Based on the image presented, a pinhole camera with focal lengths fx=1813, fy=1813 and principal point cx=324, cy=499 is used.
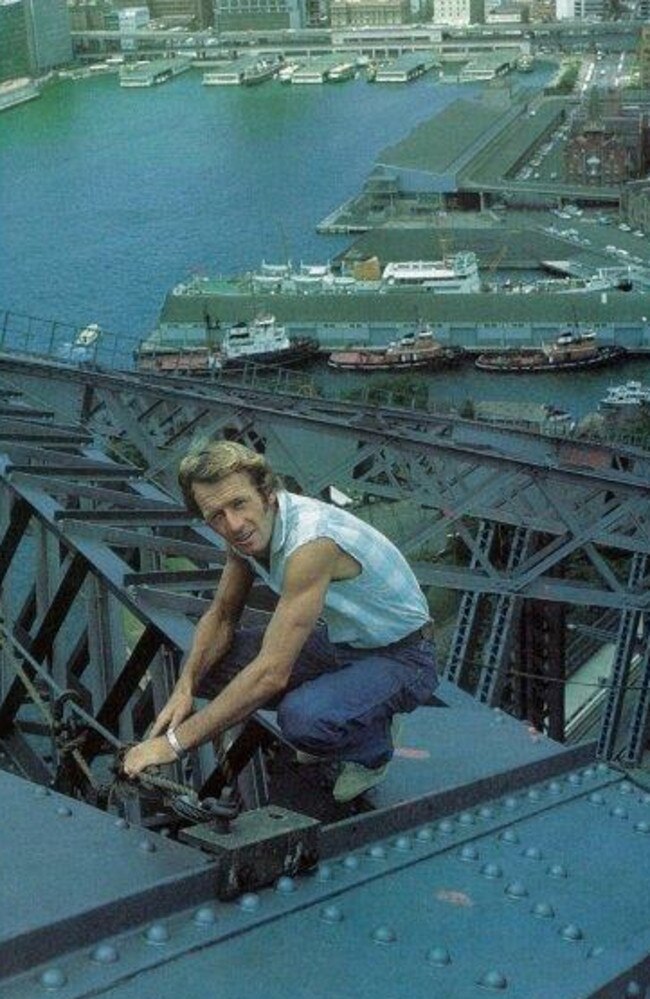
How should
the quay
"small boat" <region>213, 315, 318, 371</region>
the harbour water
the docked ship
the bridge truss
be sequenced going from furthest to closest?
the quay
the harbour water
"small boat" <region>213, 315, 318, 371</region>
the docked ship
the bridge truss

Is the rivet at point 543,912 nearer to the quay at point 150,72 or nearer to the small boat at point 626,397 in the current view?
the small boat at point 626,397

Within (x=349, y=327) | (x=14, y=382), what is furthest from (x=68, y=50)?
(x=14, y=382)

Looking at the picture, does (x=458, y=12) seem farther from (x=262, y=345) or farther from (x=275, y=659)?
(x=275, y=659)


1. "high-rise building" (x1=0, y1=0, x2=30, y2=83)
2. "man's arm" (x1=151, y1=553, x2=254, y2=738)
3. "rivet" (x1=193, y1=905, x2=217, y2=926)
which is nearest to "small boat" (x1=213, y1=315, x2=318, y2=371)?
"man's arm" (x1=151, y1=553, x2=254, y2=738)

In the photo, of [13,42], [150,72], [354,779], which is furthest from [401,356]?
[13,42]

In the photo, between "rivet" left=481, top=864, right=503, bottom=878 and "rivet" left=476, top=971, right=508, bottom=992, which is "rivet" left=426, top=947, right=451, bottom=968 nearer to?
"rivet" left=476, top=971, right=508, bottom=992
